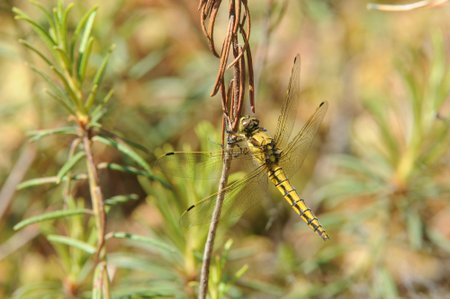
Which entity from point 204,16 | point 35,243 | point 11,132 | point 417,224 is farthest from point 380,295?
point 11,132

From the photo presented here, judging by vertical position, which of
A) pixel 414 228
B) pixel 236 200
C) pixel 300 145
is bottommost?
pixel 414 228

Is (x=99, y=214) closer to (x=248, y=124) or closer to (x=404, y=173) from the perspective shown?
(x=248, y=124)

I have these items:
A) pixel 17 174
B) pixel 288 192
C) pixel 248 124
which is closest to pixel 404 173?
pixel 288 192

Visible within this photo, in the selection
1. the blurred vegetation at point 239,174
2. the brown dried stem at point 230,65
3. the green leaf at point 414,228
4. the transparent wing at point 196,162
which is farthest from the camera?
the green leaf at point 414,228

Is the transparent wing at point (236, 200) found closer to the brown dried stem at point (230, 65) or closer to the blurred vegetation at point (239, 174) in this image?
the blurred vegetation at point (239, 174)

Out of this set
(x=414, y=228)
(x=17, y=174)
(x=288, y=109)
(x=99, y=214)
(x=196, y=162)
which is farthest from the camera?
(x=17, y=174)

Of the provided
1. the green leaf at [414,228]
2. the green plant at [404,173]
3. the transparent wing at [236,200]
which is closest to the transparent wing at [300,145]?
the transparent wing at [236,200]

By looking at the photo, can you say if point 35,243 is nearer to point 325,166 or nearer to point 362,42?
point 325,166
